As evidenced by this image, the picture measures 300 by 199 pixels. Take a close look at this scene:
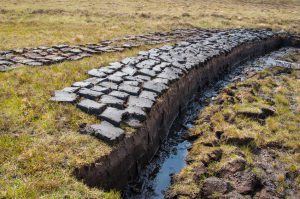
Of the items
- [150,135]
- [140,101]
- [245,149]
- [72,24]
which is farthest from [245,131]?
[72,24]

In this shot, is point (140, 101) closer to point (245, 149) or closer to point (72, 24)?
point (245, 149)

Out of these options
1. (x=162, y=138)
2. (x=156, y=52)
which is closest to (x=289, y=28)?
(x=156, y=52)

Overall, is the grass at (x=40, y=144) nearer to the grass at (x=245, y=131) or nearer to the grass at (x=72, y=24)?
the grass at (x=245, y=131)

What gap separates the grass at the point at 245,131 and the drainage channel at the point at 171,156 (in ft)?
0.92

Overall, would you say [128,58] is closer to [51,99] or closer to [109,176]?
[51,99]

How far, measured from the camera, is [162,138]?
32.5ft

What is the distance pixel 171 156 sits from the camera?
367 inches

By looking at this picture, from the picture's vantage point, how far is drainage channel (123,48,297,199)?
7.71 meters

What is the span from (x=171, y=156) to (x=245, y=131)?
88.6 inches

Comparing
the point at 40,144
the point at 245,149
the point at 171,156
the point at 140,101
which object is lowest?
the point at 171,156

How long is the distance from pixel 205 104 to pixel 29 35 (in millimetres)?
10049

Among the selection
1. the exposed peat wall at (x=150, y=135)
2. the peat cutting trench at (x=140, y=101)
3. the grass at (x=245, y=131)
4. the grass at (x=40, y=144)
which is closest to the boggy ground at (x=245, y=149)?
the grass at (x=245, y=131)

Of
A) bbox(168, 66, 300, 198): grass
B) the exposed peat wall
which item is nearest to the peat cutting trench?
the exposed peat wall

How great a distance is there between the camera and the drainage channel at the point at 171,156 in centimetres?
771
